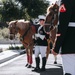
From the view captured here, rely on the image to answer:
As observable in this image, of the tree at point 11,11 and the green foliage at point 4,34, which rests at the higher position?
the tree at point 11,11

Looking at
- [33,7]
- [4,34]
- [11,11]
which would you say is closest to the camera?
[11,11]

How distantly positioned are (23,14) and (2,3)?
2304mm

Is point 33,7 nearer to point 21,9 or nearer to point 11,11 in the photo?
point 21,9

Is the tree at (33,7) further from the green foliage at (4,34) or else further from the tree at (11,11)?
the green foliage at (4,34)

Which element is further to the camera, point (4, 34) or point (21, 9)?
point (4, 34)

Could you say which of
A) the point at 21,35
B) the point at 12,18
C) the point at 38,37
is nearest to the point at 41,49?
the point at 38,37

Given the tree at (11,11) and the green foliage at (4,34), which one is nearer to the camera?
the tree at (11,11)

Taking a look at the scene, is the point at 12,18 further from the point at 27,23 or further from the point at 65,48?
the point at 65,48

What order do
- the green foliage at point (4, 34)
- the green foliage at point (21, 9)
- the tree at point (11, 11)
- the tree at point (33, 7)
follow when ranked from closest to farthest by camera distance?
the tree at point (11, 11) → the green foliage at point (21, 9) → the tree at point (33, 7) → the green foliage at point (4, 34)

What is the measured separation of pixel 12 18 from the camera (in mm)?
28219

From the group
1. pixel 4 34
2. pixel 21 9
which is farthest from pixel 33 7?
pixel 4 34

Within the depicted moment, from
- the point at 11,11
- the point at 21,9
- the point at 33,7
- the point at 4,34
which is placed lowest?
the point at 4,34

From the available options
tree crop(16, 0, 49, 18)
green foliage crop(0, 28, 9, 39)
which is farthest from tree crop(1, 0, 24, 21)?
green foliage crop(0, 28, 9, 39)

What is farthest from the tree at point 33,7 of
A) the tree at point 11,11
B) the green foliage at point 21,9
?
the tree at point 11,11
